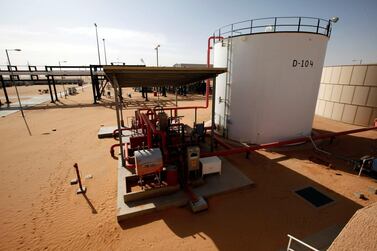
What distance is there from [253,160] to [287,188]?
2492 millimetres

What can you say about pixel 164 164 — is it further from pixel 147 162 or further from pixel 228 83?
pixel 228 83

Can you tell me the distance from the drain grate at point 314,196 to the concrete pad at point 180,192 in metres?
2.04

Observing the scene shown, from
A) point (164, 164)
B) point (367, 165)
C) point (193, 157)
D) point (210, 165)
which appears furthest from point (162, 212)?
point (367, 165)

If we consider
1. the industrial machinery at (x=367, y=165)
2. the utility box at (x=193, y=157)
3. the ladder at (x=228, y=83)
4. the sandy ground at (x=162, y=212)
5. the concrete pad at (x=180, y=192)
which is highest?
the ladder at (x=228, y=83)

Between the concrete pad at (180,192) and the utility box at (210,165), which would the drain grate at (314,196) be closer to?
the concrete pad at (180,192)

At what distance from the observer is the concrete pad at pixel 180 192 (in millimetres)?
6336

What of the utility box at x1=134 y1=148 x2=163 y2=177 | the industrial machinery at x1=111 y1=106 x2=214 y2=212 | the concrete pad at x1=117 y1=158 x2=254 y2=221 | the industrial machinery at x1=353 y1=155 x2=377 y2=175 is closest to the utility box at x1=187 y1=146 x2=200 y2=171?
the industrial machinery at x1=111 y1=106 x2=214 y2=212

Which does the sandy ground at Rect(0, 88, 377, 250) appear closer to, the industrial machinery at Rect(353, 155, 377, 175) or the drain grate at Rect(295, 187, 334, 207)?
the drain grate at Rect(295, 187, 334, 207)

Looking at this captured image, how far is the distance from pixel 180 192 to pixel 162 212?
1056 millimetres

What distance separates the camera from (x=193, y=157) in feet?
24.3

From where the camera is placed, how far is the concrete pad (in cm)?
634

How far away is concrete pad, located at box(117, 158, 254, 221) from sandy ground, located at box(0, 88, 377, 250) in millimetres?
251

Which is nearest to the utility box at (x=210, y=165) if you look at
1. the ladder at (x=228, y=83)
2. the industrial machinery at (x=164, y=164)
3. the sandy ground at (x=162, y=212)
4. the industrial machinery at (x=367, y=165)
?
the industrial machinery at (x=164, y=164)

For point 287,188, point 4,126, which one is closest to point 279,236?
point 287,188
